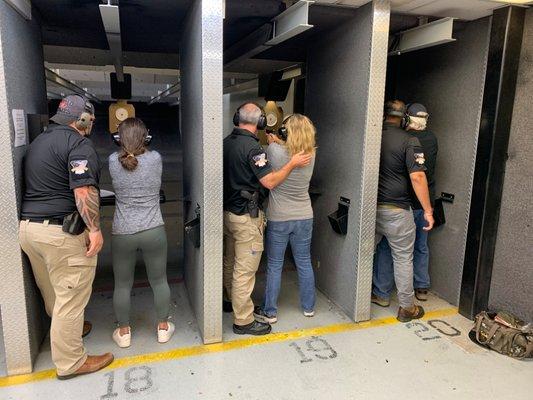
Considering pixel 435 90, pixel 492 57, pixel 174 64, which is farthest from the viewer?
pixel 174 64

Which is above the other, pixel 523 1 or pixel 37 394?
pixel 523 1

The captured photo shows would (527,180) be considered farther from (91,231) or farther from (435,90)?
(91,231)

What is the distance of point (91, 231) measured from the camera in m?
2.43

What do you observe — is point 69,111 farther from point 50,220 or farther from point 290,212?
point 290,212

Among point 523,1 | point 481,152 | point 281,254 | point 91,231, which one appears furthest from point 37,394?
point 523,1

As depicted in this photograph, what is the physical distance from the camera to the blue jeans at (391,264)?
3.50 m

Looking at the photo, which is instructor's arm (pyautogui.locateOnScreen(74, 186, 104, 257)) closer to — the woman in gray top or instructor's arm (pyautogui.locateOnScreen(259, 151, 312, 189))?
the woman in gray top

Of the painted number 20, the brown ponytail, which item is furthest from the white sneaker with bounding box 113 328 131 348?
the brown ponytail

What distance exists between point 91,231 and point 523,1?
125 inches

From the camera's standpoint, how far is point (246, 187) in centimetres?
290

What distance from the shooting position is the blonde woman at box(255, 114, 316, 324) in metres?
2.91

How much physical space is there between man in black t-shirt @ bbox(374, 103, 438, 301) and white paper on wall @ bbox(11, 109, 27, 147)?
2.72 meters

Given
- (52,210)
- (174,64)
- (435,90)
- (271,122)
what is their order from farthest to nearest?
(174,64)
(271,122)
(435,90)
(52,210)

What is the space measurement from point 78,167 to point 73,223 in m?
0.33
